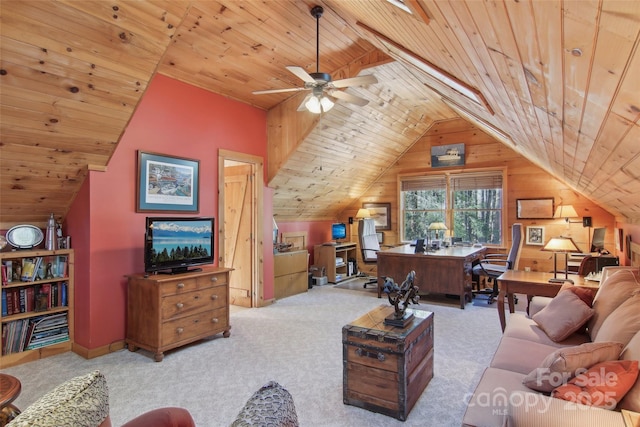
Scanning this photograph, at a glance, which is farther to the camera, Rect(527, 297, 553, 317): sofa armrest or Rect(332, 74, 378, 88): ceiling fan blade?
Rect(332, 74, 378, 88): ceiling fan blade

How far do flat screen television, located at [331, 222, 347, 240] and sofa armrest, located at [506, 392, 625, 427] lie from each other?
6.21 m

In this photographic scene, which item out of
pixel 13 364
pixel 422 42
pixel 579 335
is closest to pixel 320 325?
pixel 579 335

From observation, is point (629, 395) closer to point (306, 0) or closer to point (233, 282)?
point (306, 0)

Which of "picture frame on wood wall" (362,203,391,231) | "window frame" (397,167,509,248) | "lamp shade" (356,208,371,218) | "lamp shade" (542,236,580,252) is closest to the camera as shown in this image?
"lamp shade" (542,236,580,252)

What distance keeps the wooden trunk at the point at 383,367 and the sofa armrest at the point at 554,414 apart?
3.04ft

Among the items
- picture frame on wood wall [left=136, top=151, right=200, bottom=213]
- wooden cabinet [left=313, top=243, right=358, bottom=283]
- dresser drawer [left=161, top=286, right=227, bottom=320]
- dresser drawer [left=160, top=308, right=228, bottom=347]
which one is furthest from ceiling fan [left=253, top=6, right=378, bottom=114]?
wooden cabinet [left=313, top=243, right=358, bottom=283]

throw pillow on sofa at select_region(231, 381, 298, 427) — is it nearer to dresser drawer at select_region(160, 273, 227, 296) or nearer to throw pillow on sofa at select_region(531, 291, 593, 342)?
throw pillow on sofa at select_region(531, 291, 593, 342)

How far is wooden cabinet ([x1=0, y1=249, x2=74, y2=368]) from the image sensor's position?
3.25 metres

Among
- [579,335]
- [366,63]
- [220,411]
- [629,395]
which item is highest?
[366,63]

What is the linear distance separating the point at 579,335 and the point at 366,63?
11.4 ft

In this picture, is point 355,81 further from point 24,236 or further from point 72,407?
point 24,236

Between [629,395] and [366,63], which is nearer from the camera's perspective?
[629,395]

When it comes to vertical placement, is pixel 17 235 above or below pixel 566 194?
below

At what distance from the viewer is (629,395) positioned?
4.43 ft
